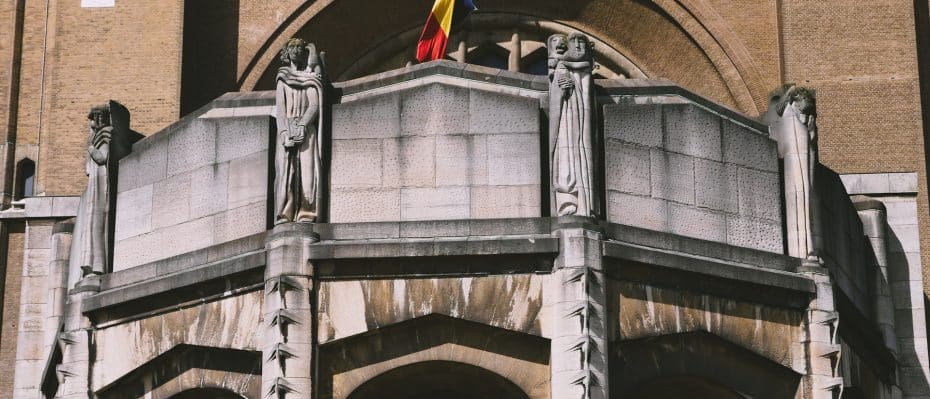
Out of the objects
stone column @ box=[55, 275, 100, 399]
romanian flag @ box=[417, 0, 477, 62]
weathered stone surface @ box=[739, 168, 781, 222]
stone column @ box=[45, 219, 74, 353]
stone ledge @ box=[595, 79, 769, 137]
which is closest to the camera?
stone ledge @ box=[595, 79, 769, 137]

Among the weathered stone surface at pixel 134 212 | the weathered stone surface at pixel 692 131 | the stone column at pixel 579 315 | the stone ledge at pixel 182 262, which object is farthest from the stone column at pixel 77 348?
the weathered stone surface at pixel 692 131

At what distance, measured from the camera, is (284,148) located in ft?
73.6

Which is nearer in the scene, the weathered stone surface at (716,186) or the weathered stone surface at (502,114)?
the weathered stone surface at (502,114)

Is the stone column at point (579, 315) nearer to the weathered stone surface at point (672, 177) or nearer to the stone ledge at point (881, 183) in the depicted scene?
the weathered stone surface at point (672, 177)

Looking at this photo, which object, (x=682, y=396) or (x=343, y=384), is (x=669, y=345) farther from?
(x=343, y=384)

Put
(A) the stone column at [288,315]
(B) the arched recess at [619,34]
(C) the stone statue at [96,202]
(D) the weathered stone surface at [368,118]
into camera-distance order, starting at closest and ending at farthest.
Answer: (A) the stone column at [288,315]
(D) the weathered stone surface at [368,118]
(C) the stone statue at [96,202]
(B) the arched recess at [619,34]

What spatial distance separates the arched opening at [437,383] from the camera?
21891mm

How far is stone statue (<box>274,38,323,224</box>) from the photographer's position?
22234 mm

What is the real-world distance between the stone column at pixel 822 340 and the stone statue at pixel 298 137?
6221mm

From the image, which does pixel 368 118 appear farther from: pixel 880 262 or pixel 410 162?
pixel 880 262

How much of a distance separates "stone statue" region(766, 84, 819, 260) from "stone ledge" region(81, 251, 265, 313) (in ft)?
22.2

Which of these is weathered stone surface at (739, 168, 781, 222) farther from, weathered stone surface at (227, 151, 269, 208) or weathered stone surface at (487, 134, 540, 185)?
weathered stone surface at (227, 151, 269, 208)

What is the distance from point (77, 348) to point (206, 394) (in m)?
1.99

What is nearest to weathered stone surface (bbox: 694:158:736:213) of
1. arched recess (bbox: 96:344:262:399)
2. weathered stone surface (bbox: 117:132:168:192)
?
A: arched recess (bbox: 96:344:262:399)
